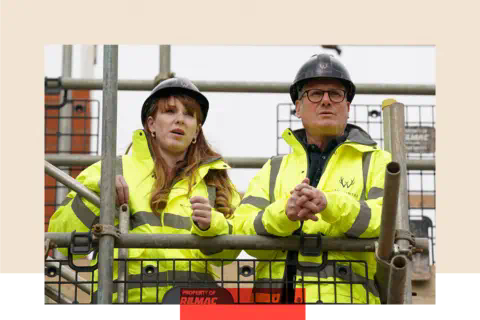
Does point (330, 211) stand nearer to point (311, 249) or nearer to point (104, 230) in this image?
point (311, 249)

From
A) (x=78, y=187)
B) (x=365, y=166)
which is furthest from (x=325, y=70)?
(x=78, y=187)

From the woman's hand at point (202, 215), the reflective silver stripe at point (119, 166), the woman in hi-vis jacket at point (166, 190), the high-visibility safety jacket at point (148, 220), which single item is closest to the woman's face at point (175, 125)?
the woman in hi-vis jacket at point (166, 190)

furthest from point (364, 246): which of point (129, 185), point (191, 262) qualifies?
point (129, 185)

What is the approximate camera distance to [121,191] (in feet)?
17.7

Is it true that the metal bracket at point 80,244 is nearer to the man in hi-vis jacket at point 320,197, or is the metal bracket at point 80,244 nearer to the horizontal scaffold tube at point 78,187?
the horizontal scaffold tube at point 78,187

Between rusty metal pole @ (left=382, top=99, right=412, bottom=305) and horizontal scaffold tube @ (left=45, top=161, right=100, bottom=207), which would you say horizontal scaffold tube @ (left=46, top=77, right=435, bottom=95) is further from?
rusty metal pole @ (left=382, top=99, right=412, bottom=305)

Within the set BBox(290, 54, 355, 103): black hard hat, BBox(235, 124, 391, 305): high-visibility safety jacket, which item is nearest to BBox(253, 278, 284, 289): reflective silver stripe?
BBox(235, 124, 391, 305): high-visibility safety jacket

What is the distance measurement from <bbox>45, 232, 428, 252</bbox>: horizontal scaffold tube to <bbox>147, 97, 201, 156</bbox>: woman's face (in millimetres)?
725

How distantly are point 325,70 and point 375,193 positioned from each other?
0.65 metres

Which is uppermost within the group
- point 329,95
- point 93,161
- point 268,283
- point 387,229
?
point 329,95

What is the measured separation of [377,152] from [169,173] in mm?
1046

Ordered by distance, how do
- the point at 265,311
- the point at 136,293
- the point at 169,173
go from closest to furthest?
the point at 265,311, the point at 136,293, the point at 169,173

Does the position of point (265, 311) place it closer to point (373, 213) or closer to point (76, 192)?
point (373, 213)

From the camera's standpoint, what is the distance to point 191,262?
17.3 feet
